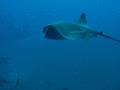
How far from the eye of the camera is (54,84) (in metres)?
15.7

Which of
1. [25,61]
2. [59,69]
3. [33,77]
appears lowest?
[33,77]

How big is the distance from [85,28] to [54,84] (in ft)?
49.0

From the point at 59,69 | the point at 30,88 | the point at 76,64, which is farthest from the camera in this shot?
the point at 76,64

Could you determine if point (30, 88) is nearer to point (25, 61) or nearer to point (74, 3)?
point (25, 61)

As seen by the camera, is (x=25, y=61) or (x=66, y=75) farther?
(x=25, y=61)

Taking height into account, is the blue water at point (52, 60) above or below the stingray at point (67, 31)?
above

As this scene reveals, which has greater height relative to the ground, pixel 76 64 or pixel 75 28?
pixel 76 64

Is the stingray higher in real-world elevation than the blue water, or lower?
lower

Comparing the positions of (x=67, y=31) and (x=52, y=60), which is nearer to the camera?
(x=67, y=31)

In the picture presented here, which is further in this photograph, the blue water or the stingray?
the blue water

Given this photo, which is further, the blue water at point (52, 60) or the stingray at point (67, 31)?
the blue water at point (52, 60)

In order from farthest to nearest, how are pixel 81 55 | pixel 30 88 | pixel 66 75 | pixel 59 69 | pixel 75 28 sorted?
1. pixel 81 55
2. pixel 59 69
3. pixel 66 75
4. pixel 30 88
5. pixel 75 28

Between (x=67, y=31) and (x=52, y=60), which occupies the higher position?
(x=52, y=60)

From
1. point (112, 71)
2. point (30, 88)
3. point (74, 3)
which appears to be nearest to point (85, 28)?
point (30, 88)
